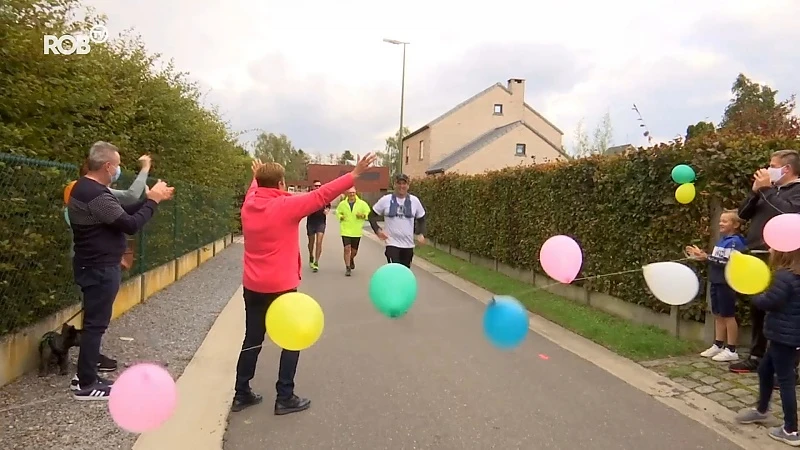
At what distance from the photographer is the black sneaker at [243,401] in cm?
427

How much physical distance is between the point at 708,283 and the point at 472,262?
870 centimetres

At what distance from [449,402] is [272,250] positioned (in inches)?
71.9

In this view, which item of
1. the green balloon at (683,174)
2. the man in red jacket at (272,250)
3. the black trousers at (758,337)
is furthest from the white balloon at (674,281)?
the man in red jacket at (272,250)

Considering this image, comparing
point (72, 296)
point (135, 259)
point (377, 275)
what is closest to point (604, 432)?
point (377, 275)

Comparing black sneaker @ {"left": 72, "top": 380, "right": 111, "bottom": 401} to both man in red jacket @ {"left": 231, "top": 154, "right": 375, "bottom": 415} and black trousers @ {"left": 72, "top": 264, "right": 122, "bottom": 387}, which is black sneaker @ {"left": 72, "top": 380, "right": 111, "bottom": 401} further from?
man in red jacket @ {"left": 231, "top": 154, "right": 375, "bottom": 415}

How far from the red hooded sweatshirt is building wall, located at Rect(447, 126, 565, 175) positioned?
32.5 m

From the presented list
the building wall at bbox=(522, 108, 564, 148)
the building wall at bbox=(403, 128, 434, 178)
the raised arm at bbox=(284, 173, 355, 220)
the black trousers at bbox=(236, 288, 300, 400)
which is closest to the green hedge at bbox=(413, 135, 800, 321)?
the raised arm at bbox=(284, 173, 355, 220)

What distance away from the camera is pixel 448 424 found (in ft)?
13.4

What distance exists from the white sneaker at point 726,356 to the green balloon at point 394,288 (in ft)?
11.4

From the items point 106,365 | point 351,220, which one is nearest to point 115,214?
point 106,365

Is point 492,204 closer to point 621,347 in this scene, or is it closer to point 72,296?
point 621,347

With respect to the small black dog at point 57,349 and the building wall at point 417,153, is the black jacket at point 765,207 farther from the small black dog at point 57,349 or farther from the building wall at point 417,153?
the building wall at point 417,153

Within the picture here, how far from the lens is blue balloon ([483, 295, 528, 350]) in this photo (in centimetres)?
374

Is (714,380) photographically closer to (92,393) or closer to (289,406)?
(289,406)
